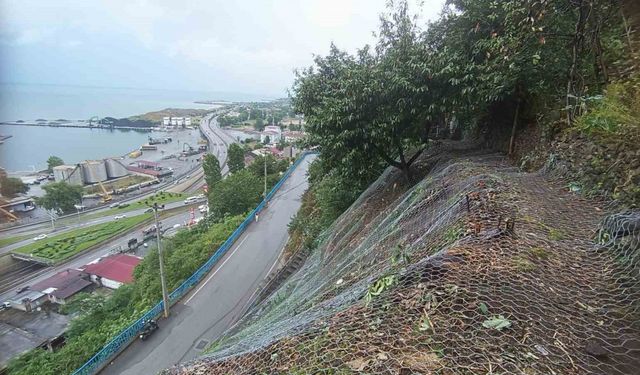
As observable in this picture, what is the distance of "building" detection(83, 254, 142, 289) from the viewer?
55.1ft

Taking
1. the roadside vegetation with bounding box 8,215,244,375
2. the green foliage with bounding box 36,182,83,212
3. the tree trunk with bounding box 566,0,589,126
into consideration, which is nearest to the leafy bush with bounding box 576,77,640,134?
the tree trunk with bounding box 566,0,589,126

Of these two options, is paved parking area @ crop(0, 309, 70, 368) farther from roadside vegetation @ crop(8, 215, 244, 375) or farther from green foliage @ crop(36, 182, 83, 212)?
green foliage @ crop(36, 182, 83, 212)

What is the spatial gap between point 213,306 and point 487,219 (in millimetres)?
8648

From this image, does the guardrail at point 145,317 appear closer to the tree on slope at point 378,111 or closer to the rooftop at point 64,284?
the tree on slope at point 378,111

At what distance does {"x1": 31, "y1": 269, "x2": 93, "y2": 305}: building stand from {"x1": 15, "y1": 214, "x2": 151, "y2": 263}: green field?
1.87 metres

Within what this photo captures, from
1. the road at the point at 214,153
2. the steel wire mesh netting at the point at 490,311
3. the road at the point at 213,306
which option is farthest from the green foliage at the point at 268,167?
the steel wire mesh netting at the point at 490,311

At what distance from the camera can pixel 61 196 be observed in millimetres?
23984

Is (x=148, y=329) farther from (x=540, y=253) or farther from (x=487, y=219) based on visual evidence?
(x=540, y=253)

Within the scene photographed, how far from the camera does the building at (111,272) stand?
661 inches

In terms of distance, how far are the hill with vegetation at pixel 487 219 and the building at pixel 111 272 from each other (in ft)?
54.0

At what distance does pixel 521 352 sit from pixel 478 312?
22 cm

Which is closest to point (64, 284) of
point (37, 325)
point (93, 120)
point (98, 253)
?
point (37, 325)

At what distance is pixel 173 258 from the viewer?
12.7 m

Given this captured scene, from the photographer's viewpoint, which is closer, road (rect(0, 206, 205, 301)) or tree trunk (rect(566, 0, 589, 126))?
tree trunk (rect(566, 0, 589, 126))
